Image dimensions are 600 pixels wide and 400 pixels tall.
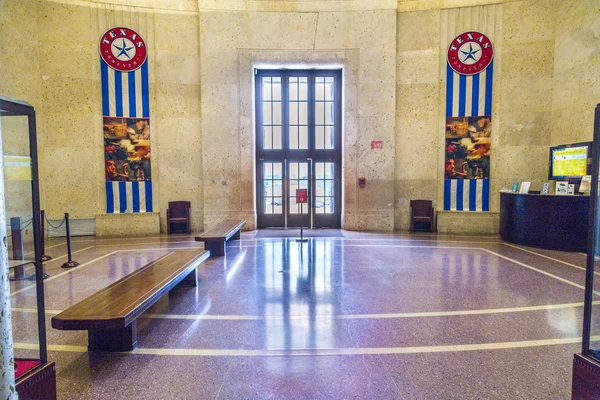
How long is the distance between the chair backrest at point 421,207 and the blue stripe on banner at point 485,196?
1.35 m

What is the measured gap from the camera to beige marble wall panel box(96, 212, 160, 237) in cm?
921

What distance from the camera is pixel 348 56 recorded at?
9.39 metres

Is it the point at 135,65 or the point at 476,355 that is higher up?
the point at 135,65

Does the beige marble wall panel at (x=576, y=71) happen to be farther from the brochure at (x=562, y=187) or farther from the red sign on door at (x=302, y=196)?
the red sign on door at (x=302, y=196)

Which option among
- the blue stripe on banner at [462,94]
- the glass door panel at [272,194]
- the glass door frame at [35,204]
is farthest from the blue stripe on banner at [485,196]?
the glass door frame at [35,204]

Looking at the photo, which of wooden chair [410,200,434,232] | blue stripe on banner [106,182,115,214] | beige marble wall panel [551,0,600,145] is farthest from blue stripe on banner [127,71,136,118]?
beige marble wall panel [551,0,600,145]

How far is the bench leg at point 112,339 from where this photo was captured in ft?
9.97

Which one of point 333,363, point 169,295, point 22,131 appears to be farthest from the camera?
point 169,295

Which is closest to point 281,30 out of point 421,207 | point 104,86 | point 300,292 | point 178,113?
point 178,113

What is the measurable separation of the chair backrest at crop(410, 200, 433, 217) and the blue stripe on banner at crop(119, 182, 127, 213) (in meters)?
7.89

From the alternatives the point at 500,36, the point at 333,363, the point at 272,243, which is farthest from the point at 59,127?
the point at 500,36

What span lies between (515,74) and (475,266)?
5963 mm

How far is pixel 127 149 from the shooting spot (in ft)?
30.3

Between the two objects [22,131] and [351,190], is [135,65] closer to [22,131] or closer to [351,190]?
[351,190]
